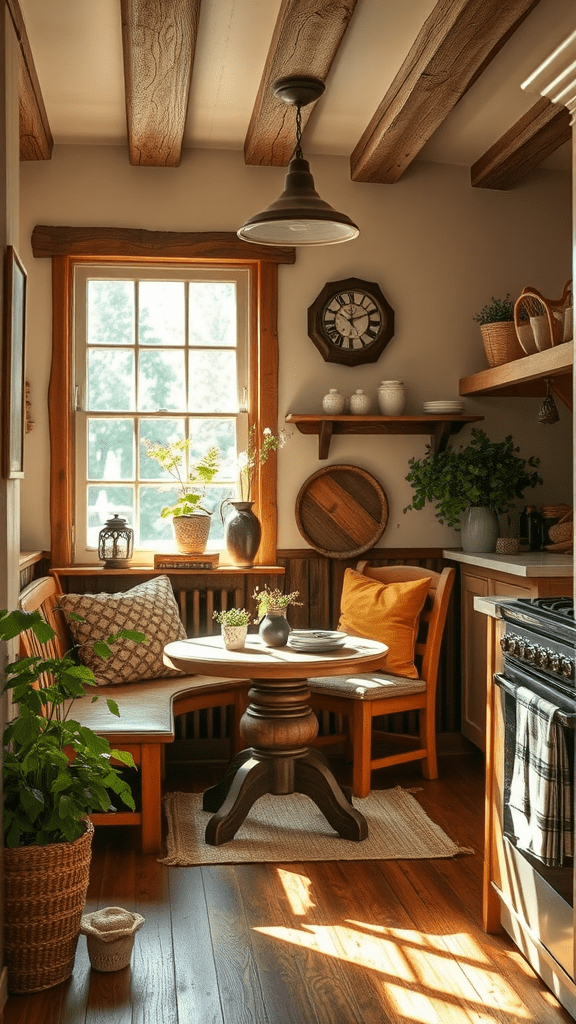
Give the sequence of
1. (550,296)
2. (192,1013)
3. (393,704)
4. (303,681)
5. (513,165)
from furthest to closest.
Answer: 1. (550,296)
2. (513,165)
3. (393,704)
4. (303,681)
5. (192,1013)

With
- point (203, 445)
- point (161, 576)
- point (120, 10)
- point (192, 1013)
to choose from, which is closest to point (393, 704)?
point (161, 576)

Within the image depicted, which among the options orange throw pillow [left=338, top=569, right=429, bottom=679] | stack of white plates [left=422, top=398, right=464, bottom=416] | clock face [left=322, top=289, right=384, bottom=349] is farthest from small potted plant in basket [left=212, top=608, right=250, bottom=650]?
clock face [left=322, top=289, right=384, bottom=349]

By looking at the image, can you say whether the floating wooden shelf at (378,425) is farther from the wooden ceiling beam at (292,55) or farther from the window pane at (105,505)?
the wooden ceiling beam at (292,55)

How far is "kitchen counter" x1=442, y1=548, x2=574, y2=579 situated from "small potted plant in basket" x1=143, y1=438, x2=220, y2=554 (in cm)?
121

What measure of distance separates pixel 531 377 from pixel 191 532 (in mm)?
1690

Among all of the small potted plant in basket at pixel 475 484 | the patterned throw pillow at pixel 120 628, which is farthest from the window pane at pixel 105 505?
the small potted plant in basket at pixel 475 484

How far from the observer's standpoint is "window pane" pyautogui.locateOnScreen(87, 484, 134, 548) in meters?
4.78

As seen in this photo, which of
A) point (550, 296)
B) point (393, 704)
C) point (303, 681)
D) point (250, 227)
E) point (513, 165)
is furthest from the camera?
point (550, 296)

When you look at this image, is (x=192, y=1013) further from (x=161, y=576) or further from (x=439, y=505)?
(x=439, y=505)

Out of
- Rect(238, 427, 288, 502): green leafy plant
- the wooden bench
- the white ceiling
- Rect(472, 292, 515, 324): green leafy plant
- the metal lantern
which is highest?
the white ceiling

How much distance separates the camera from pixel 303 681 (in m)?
3.65

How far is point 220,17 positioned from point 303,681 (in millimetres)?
2363

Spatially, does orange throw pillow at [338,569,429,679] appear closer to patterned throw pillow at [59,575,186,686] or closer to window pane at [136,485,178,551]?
patterned throw pillow at [59,575,186,686]

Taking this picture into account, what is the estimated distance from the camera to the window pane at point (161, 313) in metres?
4.81
